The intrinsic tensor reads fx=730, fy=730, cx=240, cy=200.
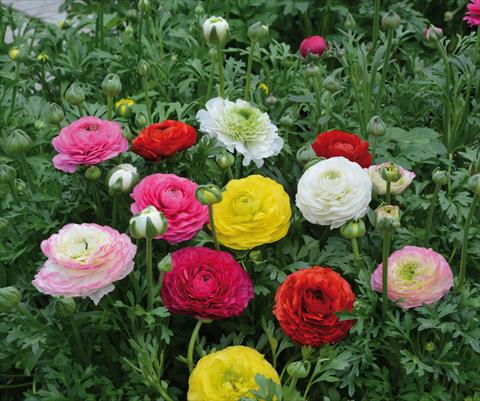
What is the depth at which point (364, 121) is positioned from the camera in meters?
1.43

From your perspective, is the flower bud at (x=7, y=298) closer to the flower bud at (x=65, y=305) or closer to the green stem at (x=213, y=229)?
the flower bud at (x=65, y=305)

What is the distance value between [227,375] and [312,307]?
150mm

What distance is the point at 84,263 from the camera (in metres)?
0.93

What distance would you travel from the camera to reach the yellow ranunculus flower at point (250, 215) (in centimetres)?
106

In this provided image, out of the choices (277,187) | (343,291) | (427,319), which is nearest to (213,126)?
(277,187)

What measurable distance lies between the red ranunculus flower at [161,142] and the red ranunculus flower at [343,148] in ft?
0.70

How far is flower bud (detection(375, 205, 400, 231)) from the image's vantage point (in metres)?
0.93

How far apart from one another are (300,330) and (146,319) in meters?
0.21

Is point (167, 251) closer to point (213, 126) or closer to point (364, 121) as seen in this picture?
point (213, 126)

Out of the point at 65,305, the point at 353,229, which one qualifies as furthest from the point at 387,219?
the point at 65,305

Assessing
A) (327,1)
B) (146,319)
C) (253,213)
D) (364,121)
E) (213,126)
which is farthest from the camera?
(327,1)

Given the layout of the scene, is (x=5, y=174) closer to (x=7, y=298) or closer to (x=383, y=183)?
(x=7, y=298)

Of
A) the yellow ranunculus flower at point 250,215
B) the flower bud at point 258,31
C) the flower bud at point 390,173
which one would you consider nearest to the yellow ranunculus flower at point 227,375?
the yellow ranunculus flower at point 250,215

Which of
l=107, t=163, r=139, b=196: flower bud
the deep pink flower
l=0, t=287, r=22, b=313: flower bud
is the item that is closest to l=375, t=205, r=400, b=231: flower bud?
l=107, t=163, r=139, b=196: flower bud
